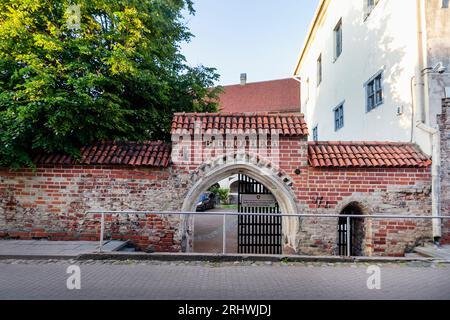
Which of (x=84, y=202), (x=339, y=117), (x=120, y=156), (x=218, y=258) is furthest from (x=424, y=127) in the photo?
→ (x=84, y=202)

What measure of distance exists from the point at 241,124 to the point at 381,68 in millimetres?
6214

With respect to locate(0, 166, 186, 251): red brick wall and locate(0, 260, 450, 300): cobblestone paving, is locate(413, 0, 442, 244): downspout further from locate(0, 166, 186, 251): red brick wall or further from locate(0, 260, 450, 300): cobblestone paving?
locate(0, 166, 186, 251): red brick wall

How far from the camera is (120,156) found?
7586 millimetres

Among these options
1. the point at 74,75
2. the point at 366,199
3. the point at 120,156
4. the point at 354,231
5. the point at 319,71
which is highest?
the point at 319,71

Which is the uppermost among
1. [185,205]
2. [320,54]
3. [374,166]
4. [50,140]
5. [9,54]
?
[320,54]

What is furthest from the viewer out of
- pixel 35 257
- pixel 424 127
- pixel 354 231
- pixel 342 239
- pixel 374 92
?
pixel 374 92

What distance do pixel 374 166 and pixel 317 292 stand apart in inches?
168

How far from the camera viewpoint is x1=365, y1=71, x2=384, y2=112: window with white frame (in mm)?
10648

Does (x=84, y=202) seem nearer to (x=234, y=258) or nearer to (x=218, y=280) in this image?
(x=234, y=258)

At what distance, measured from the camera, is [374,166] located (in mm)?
7488

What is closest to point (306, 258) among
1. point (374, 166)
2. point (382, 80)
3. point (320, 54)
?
point (374, 166)

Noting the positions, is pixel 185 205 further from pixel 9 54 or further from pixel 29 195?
pixel 9 54

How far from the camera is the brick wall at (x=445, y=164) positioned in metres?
7.48
